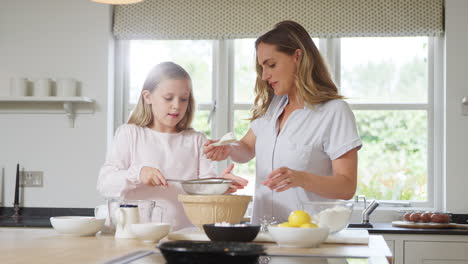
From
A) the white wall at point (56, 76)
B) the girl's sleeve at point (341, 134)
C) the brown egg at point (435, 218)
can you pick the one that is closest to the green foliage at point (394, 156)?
the brown egg at point (435, 218)

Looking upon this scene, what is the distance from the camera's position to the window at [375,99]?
4.36 m

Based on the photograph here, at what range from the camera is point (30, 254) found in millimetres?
1674

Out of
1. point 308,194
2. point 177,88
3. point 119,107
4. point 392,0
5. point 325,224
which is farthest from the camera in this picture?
point 119,107

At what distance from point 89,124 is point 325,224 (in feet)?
8.92

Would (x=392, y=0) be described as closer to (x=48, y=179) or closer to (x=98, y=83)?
(x=98, y=83)

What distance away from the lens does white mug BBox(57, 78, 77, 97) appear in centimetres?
431

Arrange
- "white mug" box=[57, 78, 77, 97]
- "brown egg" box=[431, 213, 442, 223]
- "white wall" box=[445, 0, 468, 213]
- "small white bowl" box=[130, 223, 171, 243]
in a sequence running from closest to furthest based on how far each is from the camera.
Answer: "small white bowl" box=[130, 223, 171, 243]
"brown egg" box=[431, 213, 442, 223]
"white wall" box=[445, 0, 468, 213]
"white mug" box=[57, 78, 77, 97]

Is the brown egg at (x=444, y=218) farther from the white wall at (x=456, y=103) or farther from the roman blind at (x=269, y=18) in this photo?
the roman blind at (x=269, y=18)

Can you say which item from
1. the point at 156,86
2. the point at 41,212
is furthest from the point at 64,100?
the point at 156,86

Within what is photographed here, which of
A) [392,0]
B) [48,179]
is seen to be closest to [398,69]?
[392,0]

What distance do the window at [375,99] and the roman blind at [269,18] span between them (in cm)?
17

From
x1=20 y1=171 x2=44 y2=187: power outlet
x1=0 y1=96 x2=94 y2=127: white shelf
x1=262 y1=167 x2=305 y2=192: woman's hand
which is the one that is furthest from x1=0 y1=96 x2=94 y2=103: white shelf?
x1=262 y1=167 x2=305 y2=192: woman's hand

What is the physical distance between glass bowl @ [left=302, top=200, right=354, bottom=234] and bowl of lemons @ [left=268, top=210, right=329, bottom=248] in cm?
16

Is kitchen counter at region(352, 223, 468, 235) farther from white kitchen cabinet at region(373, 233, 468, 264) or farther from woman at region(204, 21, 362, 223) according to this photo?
woman at region(204, 21, 362, 223)
